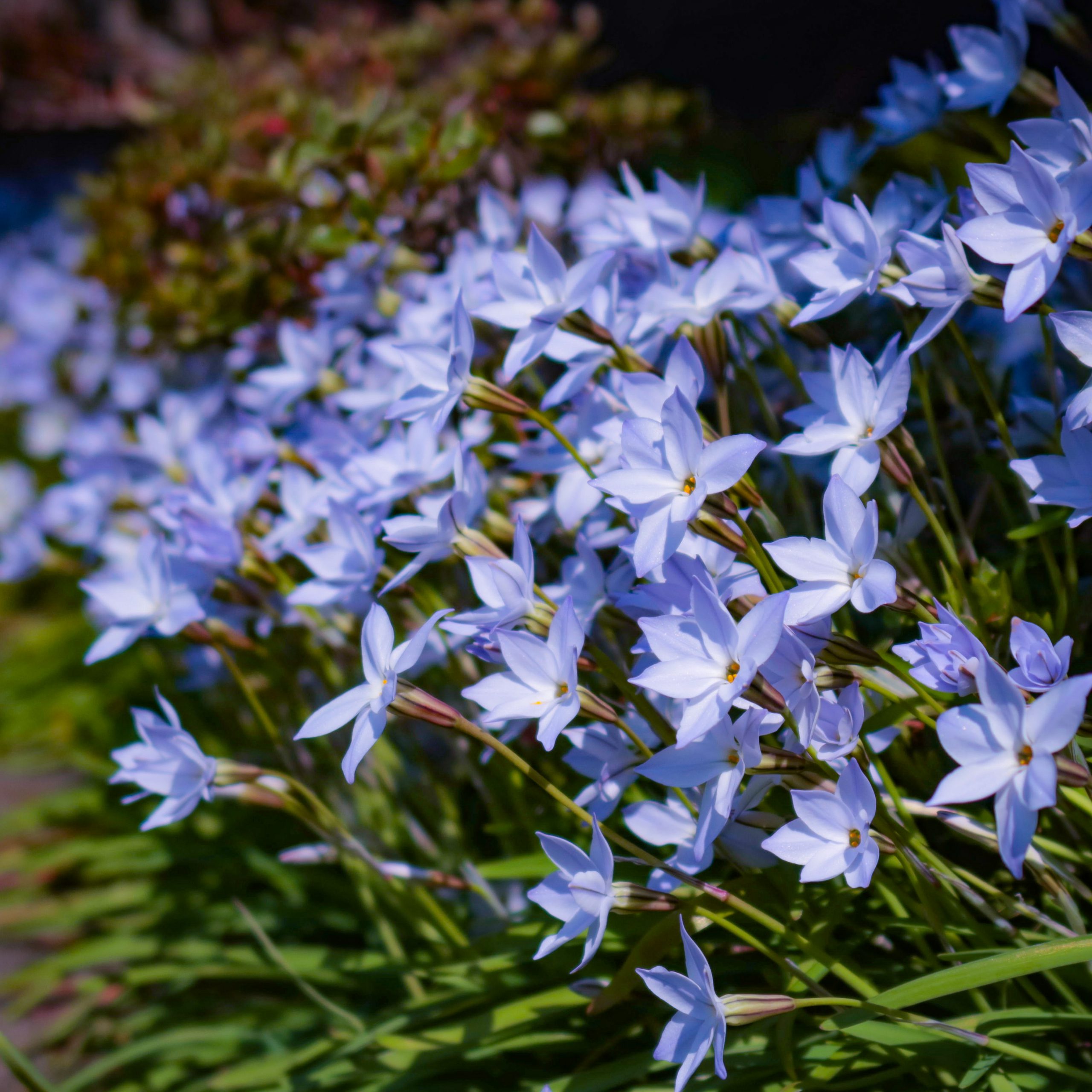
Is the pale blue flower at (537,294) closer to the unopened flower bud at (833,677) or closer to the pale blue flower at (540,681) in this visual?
the pale blue flower at (540,681)

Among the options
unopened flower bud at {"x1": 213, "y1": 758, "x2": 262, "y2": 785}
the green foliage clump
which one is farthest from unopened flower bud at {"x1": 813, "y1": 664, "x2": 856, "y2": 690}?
the green foliage clump

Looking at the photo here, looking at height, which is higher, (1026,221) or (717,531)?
(1026,221)

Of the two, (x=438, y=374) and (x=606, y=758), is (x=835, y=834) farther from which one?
(x=438, y=374)

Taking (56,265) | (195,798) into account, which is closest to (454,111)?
(195,798)

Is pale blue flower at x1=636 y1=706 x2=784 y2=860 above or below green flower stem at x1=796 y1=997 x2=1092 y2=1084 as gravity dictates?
above

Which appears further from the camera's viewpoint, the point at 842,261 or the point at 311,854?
the point at 311,854

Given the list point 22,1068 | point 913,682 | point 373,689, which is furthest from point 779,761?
point 22,1068

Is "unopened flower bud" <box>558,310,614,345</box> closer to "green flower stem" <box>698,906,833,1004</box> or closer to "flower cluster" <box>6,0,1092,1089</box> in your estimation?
"flower cluster" <box>6,0,1092,1089</box>

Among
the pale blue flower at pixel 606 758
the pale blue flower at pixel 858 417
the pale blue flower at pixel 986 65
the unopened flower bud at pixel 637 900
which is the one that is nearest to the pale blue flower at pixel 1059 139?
the pale blue flower at pixel 858 417
